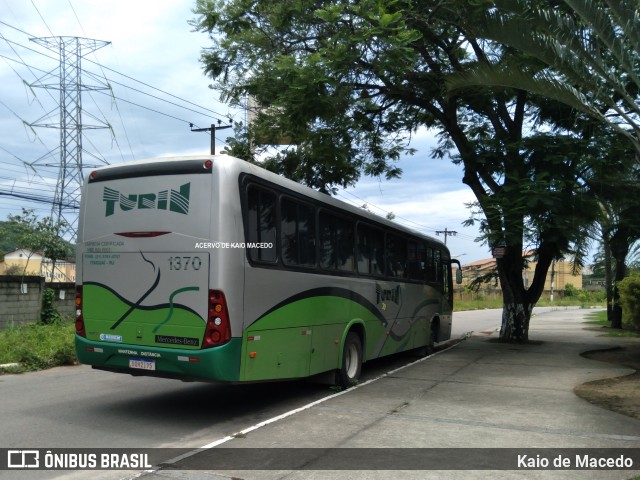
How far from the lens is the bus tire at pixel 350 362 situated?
386 inches

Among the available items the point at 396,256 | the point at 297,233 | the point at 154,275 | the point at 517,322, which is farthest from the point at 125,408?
the point at 517,322

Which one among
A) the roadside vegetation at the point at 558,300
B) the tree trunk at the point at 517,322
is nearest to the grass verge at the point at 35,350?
the tree trunk at the point at 517,322

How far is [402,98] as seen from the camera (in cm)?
1602

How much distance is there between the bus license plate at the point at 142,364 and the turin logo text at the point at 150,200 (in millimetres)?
1829

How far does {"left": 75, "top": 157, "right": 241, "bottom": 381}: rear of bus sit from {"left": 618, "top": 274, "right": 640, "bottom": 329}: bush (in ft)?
57.7

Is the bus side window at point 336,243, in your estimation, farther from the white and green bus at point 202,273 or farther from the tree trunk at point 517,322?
the tree trunk at point 517,322

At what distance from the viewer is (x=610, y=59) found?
11.9 metres

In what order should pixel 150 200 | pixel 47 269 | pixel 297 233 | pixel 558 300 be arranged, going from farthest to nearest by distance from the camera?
pixel 558 300 < pixel 47 269 < pixel 297 233 < pixel 150 200

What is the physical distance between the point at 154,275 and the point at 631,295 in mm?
18371

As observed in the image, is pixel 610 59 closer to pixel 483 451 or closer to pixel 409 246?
pixel 409 246

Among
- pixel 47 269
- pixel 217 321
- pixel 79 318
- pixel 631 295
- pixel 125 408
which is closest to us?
pixel 217 321

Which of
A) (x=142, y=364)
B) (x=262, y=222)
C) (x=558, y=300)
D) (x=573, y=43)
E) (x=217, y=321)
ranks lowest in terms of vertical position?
(x=558, y=300)

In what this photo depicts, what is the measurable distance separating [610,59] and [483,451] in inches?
353

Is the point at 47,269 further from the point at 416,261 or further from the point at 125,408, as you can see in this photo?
the point at 125,408
